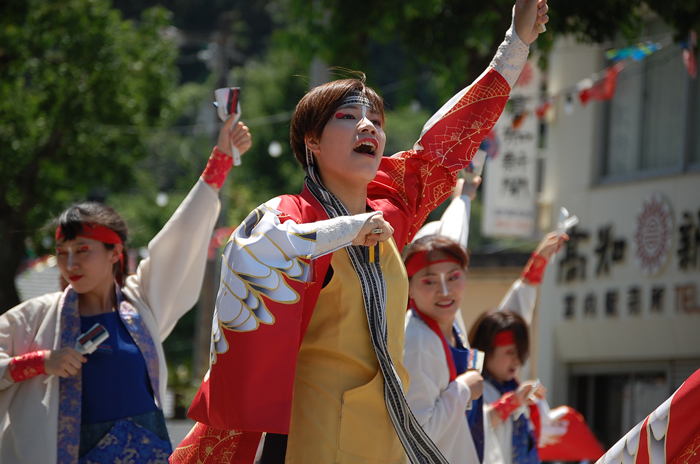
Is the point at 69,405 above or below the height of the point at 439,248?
below

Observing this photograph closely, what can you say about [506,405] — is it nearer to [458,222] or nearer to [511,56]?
[458,222]

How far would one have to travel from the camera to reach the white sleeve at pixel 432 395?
3059mm

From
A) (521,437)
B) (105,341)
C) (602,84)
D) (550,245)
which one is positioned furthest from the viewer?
(602,84)

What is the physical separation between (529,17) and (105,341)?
5.79 ft

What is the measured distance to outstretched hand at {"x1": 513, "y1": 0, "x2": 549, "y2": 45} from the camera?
8.37ft

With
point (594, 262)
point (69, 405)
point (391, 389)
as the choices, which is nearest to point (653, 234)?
point (594, 262)

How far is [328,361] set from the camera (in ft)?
7.10

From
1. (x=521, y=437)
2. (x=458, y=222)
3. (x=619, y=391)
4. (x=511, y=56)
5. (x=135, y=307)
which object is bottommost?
(x=619, y=391)

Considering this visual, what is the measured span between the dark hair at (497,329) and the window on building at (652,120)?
4834 mm

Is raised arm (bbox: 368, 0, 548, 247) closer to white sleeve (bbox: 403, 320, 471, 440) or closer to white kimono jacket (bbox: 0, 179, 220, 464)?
white sleeve (bbox: 403, 320, 471, 440)

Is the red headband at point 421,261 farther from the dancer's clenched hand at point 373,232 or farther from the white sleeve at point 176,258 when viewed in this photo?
the dancer's clenched hand at point 373,232

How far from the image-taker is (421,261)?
3.46m

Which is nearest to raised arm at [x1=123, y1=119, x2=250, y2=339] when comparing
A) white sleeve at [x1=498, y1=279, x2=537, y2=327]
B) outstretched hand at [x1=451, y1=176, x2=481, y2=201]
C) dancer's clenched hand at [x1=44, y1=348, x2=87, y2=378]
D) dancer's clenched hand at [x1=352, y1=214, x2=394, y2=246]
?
dancer's clenched hand at [x1=44, y1=348, x2=87, y2=378]

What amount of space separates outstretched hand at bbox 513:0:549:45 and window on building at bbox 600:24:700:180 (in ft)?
20.6
